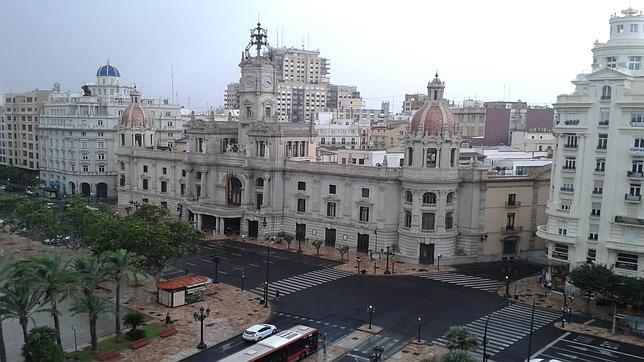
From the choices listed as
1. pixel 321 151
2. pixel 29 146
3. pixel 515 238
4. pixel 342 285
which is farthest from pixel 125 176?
pixel 515 238

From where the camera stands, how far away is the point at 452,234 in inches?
3118

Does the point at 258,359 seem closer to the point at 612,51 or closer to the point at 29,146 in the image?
the point at 612,51

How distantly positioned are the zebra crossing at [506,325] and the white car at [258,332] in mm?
13407

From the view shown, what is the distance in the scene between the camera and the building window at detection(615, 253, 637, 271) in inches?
2395

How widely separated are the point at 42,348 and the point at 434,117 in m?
52.8

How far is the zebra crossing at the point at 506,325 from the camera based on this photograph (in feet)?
166

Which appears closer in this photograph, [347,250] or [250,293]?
[250,293]

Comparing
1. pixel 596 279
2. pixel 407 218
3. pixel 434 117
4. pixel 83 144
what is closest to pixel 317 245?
pixel 407 218

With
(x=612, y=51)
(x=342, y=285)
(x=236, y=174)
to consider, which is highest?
(x=612, y=51)

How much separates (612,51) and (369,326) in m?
37.8

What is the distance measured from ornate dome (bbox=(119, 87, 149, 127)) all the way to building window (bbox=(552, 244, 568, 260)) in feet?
253

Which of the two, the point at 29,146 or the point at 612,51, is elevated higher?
the point at 612,51

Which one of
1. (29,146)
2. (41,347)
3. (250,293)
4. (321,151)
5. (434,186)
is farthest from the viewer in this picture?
(29,146)

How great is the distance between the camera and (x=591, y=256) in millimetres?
63500
